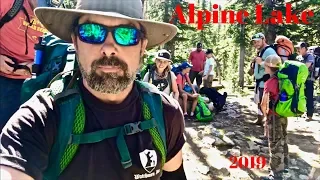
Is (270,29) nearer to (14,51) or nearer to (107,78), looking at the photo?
(14,51)

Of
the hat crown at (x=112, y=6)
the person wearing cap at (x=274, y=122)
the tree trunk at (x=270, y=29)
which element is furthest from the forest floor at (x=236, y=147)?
the tree trunk at (x=270, y=29)

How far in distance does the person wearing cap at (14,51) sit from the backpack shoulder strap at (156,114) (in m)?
1.16

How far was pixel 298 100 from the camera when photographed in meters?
4.72

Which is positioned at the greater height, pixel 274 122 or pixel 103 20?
pixel 103 20

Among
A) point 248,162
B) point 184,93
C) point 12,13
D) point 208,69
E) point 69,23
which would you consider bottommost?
point 248,162

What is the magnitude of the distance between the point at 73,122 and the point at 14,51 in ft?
4.49

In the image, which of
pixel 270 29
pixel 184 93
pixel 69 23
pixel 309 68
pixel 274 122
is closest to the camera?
pixel 69 23

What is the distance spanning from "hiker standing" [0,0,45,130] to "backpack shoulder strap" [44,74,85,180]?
1126mm

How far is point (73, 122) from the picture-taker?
54.5 inches

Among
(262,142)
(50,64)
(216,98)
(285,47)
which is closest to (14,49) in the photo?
(50,64)

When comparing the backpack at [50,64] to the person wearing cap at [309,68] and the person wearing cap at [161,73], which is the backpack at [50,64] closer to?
the person wearing cap at [161,73]

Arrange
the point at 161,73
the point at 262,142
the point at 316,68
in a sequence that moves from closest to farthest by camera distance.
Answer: the point at 262,142 < the point at 161,73 < the point at 316,68

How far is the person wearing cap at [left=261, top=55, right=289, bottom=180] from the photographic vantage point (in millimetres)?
4820

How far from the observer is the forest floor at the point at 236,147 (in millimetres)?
5414
